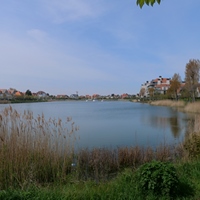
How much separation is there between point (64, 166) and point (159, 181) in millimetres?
2451

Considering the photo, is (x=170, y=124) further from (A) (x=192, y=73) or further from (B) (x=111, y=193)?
(A) (x=192, y=73)

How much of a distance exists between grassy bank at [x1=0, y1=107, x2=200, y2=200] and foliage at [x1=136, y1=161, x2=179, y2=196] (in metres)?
0.04

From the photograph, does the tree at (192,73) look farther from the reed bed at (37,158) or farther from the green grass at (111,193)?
the green grass at (111,193)

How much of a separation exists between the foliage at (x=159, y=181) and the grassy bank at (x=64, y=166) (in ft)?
0.12

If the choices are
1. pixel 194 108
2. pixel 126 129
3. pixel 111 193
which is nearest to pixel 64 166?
pixel 111 193

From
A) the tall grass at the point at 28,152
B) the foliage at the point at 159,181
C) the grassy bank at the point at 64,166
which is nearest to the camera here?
the foliage at the point at 159,181

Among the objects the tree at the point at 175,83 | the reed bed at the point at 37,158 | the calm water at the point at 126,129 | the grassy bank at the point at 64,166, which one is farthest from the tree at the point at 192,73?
the reed bed at the point at 37,158

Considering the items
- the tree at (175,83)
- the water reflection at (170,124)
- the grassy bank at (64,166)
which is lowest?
the water reflection at (170,124)

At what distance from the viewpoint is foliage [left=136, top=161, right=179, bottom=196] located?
3444mm

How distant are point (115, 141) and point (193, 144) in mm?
4680

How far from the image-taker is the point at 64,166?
527cm

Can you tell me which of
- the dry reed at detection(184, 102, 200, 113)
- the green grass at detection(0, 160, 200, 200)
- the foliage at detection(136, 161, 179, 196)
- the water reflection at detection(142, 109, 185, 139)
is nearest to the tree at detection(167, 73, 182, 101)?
the dry reed at detection(184, 102, 200, 113)

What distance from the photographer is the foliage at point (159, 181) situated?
3444mm

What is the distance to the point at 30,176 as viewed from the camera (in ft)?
15.1
